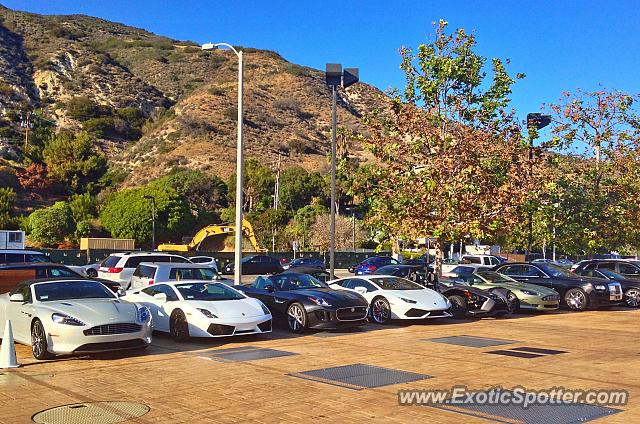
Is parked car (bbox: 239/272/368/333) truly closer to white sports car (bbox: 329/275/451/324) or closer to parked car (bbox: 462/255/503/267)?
white sports car (bbox: 329/275/451/324)

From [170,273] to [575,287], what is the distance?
12752 mm

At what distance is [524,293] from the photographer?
2047cm

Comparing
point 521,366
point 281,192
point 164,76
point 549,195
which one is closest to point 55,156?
point 281,192

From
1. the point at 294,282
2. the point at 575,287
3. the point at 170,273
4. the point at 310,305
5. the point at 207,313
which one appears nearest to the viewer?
the point at 207,313

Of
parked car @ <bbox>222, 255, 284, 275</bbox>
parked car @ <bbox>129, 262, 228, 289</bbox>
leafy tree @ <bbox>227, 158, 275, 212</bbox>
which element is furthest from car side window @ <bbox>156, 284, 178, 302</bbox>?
leafy tree @ <bbox>227, 158, 275, 212</bbox>

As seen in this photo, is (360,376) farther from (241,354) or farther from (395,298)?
(395,298)

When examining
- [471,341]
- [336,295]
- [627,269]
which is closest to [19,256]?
[336,295]

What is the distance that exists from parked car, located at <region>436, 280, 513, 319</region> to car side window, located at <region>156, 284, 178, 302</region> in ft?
26.0

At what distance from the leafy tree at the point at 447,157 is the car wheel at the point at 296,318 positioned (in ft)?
28.4

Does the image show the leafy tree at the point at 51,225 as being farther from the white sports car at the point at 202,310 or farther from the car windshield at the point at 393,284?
the white sports car at the point at 202,310

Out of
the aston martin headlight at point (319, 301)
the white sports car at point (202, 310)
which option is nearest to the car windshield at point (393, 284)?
the aston martin headlight at point (319, 301)

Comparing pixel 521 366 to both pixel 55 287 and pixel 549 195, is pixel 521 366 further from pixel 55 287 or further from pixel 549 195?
pixel 549 195

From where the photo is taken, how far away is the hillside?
10038cm

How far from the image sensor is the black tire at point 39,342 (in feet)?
36.3
